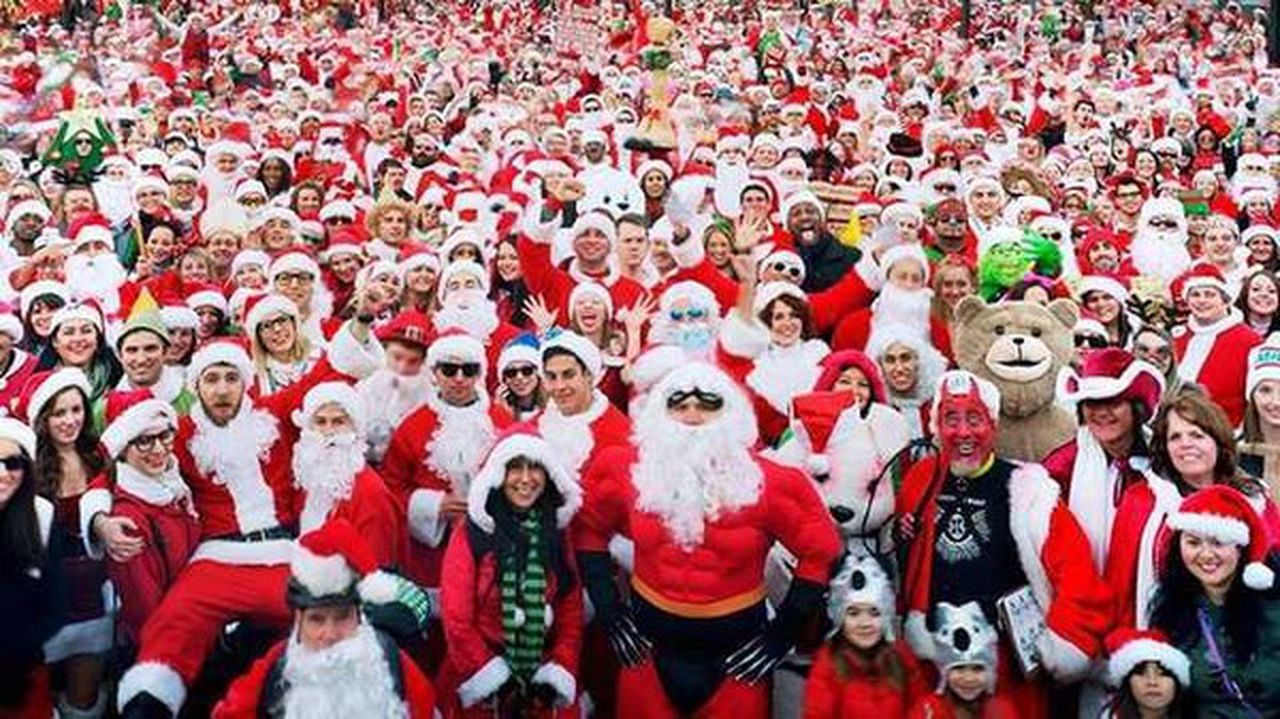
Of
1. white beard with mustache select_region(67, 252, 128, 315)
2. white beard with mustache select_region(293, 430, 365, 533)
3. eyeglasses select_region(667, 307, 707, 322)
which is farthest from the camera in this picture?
white beard with mustache select_region(67, 252, 128, 315)

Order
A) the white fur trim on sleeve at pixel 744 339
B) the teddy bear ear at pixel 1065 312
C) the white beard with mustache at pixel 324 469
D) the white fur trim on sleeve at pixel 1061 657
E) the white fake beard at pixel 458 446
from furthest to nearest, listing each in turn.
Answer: the white fur trim on sleeve at pixel 744 339 → the teddy bear ear at pixel 1065 312 → the white fake beard at pixel 458 446 → the white beard with mustache at pixel 324 469 → the white fur trim on sleeve at pixel 1061 657

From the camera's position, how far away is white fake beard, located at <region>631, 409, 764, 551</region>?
191 inches

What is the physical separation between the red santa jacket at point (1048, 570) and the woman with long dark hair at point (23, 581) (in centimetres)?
276

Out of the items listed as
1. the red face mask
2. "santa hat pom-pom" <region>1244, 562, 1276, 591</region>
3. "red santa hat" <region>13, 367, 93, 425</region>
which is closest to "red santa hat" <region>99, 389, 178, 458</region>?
"red santa hat" <region>13, 367, 93, 425</region>

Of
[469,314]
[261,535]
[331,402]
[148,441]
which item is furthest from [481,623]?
[469,314]

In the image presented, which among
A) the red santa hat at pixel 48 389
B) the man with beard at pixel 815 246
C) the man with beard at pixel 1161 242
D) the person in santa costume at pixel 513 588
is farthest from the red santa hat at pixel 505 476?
the man with beard at pixel 1161 242

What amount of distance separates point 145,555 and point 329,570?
110 centimetres

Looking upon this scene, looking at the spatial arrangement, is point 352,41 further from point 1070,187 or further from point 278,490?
point 278,490

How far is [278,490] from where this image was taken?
557 centimetres

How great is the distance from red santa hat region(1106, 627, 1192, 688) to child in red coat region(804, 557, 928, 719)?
24.5 inches

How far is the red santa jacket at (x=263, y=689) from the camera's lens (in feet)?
14.3

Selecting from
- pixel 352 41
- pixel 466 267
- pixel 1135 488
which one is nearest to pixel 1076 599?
pixel 1135 488

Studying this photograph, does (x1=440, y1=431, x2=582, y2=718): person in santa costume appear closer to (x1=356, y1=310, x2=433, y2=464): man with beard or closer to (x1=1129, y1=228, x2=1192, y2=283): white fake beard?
(x1=356, y1=310, x2=433, y2=464): man with beard

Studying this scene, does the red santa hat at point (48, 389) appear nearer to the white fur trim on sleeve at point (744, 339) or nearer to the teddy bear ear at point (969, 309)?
the white fur trim on sleeve at point (744, 339)
